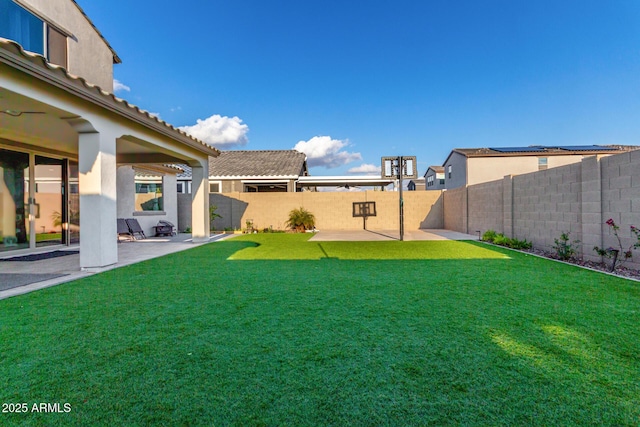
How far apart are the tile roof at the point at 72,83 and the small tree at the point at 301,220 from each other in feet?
24.6

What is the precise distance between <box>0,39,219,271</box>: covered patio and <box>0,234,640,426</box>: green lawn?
1800 millimetres

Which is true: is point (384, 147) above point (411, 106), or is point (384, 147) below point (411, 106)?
below

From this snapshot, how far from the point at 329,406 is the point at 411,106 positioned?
54.1ft

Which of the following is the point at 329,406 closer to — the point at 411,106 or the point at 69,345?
the point at 69,345

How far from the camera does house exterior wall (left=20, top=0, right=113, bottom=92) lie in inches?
309

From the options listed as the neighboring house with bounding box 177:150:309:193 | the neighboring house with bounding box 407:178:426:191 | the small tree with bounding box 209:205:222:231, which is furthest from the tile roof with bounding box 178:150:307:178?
the neighboring house with bounding box 407:178:426:191

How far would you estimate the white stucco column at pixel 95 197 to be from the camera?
18.3 ft

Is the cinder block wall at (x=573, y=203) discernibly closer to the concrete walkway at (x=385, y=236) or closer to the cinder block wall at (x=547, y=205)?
the cinder block wall at (x=547, y=205)

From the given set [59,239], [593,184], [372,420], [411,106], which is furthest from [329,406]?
[411,106]

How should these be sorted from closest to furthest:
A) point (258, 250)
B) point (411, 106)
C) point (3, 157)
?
point (3, 157) < point (258, 250) < point (411, 106)

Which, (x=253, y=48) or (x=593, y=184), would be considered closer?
(x=593, y=184)

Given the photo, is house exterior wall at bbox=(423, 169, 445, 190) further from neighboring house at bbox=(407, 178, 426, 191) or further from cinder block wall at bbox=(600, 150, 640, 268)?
cinder block wall at bbox=(600, 150, 640, 268)

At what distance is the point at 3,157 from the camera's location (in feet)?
25.9

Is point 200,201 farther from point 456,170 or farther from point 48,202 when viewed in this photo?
point 456,170
